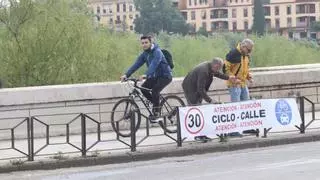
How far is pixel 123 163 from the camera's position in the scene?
11.4 metres

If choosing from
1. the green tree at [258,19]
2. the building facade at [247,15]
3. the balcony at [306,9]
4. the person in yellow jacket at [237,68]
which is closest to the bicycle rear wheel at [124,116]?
the person in yellow jacket at [237,68]

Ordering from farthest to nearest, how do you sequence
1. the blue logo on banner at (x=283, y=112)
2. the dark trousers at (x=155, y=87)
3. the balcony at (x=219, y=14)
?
the balcony at (x=219, y=14), the dark trousers at (x=155, y=87), the blue logo on banner at (x=283, y=112)

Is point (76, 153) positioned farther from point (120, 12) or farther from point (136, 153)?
point (120, 12)

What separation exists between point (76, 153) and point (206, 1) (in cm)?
15391

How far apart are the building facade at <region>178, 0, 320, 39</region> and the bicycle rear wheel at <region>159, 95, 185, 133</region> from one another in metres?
135

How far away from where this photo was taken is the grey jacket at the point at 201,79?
12508 mm

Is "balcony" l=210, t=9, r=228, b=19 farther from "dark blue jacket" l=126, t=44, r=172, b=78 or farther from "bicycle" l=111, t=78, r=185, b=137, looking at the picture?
"dark blue jacket" l=126, t=44, r=172, b=78

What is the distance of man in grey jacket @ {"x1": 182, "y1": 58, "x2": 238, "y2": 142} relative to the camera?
12.5 m

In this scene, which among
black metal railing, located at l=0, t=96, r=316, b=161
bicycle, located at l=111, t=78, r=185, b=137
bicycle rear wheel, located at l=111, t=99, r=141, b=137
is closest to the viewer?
black metal railing, located at l=0, t=96, r=316, b=161

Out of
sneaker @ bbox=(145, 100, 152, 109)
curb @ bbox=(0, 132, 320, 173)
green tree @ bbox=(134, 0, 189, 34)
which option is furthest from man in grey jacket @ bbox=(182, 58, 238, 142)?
green tree @ bbox=(134, 0, 189, 34)

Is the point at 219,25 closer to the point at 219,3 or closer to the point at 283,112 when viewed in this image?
the point at 219,3

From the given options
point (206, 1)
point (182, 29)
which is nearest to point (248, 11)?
point (206, 1)

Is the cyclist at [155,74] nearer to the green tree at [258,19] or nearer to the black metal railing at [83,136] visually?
the black metal railing at [83,136]

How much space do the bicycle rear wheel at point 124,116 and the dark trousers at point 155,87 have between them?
0.40m
